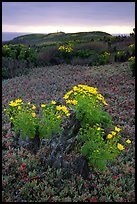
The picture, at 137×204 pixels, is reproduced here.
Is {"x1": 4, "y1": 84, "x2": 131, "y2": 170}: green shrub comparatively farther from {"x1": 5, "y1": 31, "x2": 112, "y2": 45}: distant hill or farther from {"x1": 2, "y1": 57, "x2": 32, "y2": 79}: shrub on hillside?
{"x1": 5, "y1": 31, "x2": 112, "y2": 45}: distant hill

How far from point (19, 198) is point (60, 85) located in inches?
353

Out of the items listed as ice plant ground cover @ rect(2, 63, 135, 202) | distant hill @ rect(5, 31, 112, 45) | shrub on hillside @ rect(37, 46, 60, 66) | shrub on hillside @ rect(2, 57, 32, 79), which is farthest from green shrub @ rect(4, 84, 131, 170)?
distant hill @ rect(5, 31, 112, 45)

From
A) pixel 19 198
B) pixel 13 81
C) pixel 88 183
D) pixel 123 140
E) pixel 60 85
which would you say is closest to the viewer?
pixel 19 198

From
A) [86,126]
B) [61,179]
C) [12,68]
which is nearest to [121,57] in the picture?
[12,68]

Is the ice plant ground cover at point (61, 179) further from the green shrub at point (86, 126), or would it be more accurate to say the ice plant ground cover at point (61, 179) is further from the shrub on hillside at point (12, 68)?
the shrub on hillside at point (12, 68)

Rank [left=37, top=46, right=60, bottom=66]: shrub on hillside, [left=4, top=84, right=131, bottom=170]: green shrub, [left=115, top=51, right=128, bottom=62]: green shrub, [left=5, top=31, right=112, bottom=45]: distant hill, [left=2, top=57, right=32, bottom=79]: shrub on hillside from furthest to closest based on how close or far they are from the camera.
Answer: [left=5, top=31, right=112, bottom=45]: distant hill < [left=37, top=46, right=60, bottom=66]: shrub on hillside < [left=115, top=51, right=128, bottom=62]: green shrub < [left=2, top=57, right=32, bottom=79]: shrub on hillside < [left=4, top=84, right=131, bottom=170]: green shrub

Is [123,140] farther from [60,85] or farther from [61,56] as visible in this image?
[61,56]

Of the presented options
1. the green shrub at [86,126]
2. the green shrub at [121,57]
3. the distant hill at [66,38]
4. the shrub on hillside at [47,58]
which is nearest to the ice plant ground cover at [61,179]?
the green shrub at [86,126]

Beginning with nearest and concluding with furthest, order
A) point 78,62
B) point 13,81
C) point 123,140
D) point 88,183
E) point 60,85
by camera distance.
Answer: point 88,183 → point 123,140 → point 60,85 → point 13,81 → point 78,62

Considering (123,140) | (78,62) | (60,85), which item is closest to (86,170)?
(123,140)

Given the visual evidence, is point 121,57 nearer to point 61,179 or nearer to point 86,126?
point 86,126

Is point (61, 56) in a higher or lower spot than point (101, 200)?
higher

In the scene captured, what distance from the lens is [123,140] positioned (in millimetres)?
7191

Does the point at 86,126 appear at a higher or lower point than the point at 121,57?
lower
